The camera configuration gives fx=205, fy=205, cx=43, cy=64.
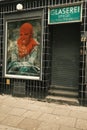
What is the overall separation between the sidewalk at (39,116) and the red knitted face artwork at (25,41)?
1.83 meters

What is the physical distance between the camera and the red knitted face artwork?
7602 mm

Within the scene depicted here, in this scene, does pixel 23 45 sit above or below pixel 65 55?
above

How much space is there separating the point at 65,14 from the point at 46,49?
1351 millimetres

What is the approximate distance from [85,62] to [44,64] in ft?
4.87

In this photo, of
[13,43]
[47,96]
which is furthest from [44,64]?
[13,43]

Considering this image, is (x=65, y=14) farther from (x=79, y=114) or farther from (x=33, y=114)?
(x=33, y=114)

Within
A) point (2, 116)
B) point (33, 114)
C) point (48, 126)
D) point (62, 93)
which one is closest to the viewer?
point (48, 126)

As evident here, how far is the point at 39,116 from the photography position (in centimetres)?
569

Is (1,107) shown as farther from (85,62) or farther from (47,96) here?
(85,62)

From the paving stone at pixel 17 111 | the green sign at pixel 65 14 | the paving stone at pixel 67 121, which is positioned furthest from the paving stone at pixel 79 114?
the green sign at pixel 65 14

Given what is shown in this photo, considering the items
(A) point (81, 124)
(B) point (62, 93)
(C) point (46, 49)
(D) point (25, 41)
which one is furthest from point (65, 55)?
(A) point (81, 124)

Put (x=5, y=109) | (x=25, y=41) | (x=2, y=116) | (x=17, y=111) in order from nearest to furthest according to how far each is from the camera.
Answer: (x=2, y=116)
(x=17, y=111)
(x=5, y=109)
(x=25, y=41)

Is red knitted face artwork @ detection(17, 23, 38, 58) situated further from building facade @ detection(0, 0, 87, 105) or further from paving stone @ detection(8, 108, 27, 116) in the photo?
paving stone @ detection(8, 108, 27, 116)

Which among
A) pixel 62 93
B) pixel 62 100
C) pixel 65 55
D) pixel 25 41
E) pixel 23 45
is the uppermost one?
pixel 25 41
